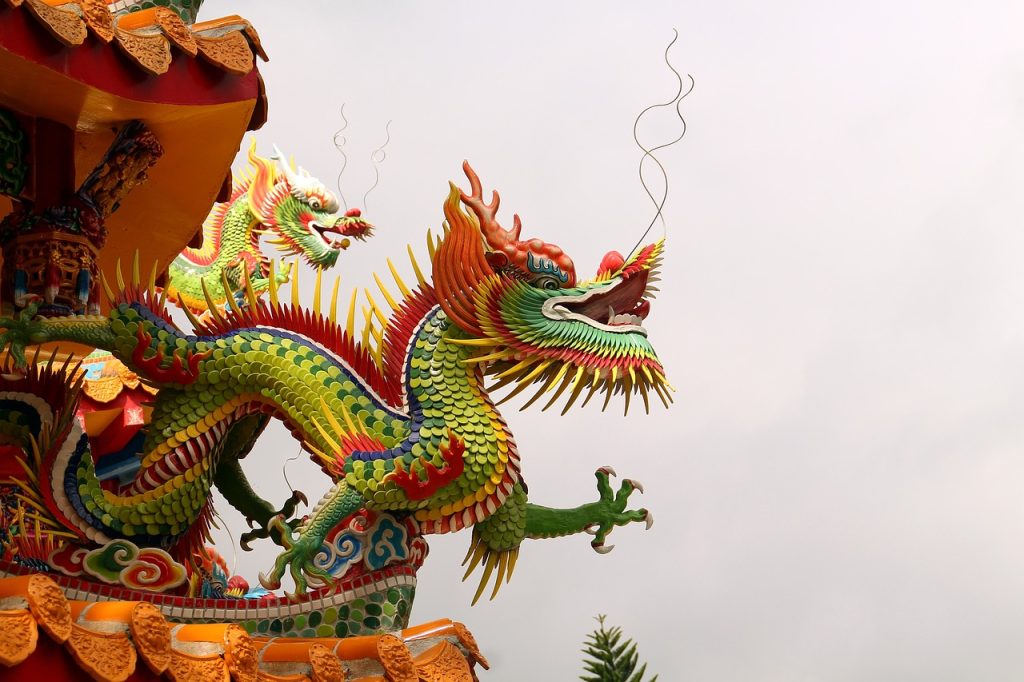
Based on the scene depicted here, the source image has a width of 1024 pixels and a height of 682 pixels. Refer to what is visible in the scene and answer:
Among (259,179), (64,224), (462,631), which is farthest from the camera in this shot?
(259,179)

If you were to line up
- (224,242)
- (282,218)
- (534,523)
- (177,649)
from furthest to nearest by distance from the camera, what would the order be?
(282,218) < (224,242) < (534,523) < (177,649)

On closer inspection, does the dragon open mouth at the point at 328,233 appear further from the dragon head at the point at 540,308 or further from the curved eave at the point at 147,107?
the dragon head at the point at 540,308

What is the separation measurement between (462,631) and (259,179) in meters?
7.70

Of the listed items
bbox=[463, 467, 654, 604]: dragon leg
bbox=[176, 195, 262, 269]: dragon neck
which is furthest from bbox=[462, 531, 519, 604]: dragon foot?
bbox=[176, 195, 262, 269]: dragon neck

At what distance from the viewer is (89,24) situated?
6285mm

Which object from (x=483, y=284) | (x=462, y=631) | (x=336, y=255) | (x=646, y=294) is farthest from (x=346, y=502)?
(x=336, y=255)

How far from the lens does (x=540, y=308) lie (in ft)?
20.8

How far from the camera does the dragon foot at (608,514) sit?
658 centimetres

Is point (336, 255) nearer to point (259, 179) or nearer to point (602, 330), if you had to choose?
point (259, 179)

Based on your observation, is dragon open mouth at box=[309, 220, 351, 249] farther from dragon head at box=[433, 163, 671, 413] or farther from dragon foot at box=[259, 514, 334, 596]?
dragon foot at box=[259, 514, 334, 596]

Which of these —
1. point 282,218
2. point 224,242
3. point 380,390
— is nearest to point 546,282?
point 380,390

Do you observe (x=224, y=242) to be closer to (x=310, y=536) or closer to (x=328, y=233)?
(x=328, y=233)

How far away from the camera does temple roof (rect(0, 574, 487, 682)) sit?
4539mm

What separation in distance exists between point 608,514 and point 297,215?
22.7ft
